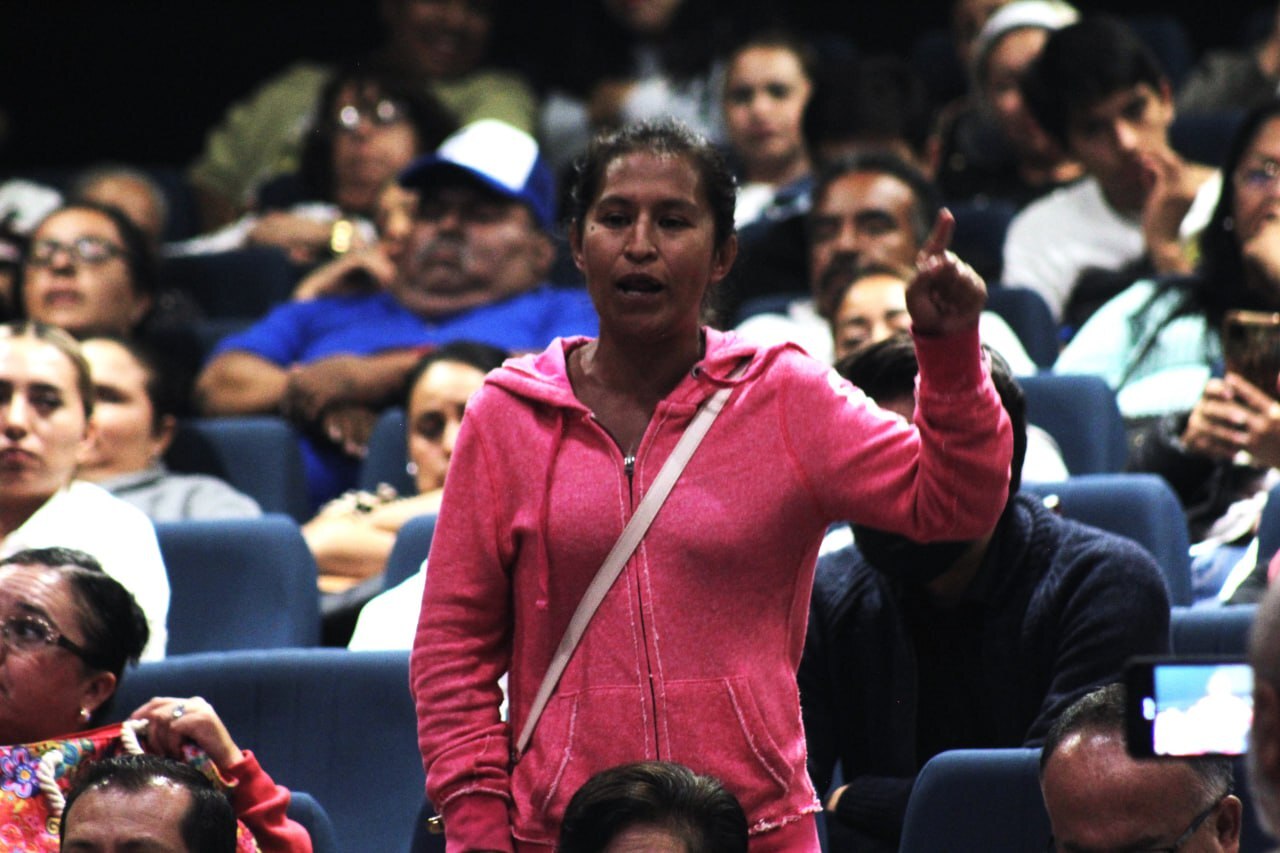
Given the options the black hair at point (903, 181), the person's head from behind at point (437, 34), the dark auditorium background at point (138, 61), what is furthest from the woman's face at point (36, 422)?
the dark auditorium background at point (138, 61)

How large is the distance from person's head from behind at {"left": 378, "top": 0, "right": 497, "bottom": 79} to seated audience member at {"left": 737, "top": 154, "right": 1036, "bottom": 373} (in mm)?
2150

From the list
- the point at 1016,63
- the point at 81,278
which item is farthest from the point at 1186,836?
the point at 1016,63

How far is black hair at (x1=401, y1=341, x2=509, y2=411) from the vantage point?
12.6ft

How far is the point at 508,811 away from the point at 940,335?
0.62 metres

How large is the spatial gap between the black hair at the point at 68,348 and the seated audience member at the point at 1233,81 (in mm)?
3326

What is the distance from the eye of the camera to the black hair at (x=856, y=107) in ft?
16.5

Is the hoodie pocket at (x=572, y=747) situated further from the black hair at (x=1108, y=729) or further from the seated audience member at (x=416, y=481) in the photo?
the seated audience member at (x=416, y=481)

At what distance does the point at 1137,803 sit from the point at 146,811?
3.32 feet

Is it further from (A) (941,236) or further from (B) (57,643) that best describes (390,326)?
(A) (941,236)

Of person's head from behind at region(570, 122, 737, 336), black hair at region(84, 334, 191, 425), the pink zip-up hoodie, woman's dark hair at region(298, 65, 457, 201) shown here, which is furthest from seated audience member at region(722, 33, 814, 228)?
the pink zip-up hoodie

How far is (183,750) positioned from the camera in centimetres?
233

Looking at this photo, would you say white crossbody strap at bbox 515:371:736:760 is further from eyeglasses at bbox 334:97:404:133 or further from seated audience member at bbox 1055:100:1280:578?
eyeglasses at bbox 334:97:404:133

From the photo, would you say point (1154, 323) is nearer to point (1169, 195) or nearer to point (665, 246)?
point (1169, 195)

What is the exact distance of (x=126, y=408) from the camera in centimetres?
388
